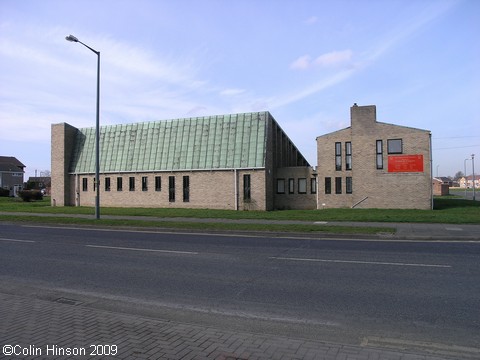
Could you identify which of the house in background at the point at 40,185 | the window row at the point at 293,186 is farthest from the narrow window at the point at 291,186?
the house in background at the point at 40,185

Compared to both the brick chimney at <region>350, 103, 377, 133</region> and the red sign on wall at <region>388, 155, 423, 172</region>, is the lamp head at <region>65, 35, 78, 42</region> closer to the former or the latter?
the brick chimney at <region>350, 103, 377, 133</region>

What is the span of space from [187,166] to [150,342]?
28.7 metres

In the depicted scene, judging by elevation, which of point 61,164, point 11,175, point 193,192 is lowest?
point 193,192

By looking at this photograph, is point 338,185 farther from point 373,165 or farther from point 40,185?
point 40,185

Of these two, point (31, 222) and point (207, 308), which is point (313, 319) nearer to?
point (207, 308)

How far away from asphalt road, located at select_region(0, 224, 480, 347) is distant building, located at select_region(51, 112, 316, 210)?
17626 mm

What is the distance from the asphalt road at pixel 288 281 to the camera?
5.30 meters

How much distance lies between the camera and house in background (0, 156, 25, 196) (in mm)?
85331

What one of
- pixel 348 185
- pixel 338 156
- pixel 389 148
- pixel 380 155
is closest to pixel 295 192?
pixel 348 185

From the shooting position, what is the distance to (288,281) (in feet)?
25.1

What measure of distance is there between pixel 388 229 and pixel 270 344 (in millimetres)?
12548

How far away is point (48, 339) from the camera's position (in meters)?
4.48

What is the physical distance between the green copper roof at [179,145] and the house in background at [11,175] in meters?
58.3

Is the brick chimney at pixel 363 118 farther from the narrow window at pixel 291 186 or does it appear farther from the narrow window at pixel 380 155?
the narrow window at pixel 291 186
